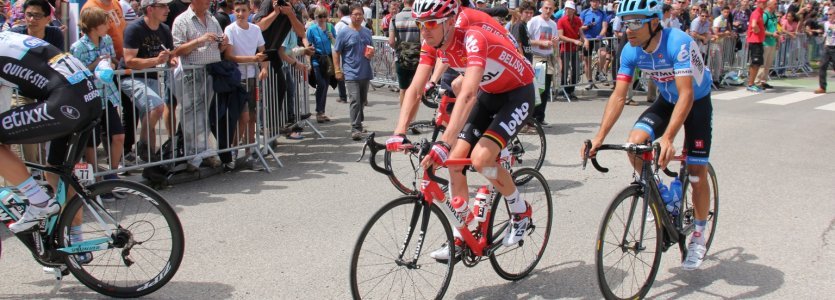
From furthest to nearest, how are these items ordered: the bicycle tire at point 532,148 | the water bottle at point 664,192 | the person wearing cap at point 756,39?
the person wearing cap at point 756,39, the bicycle tire at point 532,148, the water bottle at point 664,192

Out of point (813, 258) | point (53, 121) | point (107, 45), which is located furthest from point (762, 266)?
point (107, 45)

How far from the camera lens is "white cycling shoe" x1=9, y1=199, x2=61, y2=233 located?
4562mm

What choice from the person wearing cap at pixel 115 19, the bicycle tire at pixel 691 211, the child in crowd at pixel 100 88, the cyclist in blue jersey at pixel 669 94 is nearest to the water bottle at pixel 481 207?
the cyclist in blue jersey at pixel 669 94

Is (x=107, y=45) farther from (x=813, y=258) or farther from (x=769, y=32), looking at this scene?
(x=769, y=32)

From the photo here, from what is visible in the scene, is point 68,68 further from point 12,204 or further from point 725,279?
point 725,279

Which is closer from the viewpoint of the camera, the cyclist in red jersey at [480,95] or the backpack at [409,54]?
the cyclist in red jersey at [480,95]

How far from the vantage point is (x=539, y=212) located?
→ 18.0 ft

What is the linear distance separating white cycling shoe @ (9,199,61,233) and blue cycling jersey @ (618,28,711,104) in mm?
3633

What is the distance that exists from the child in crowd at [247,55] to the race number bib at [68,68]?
3.68 m

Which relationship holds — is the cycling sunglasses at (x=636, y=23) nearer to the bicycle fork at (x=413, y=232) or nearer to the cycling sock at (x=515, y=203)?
the cycling sock at (x=515, y=203)

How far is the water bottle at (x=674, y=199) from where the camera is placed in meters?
5.06

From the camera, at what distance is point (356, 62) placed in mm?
10547

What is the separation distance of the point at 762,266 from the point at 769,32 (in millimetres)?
12889

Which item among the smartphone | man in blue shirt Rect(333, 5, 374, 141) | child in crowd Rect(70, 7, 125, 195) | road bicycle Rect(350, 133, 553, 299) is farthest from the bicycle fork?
man in blue shirt Rect(333, 5, 374, 141)
